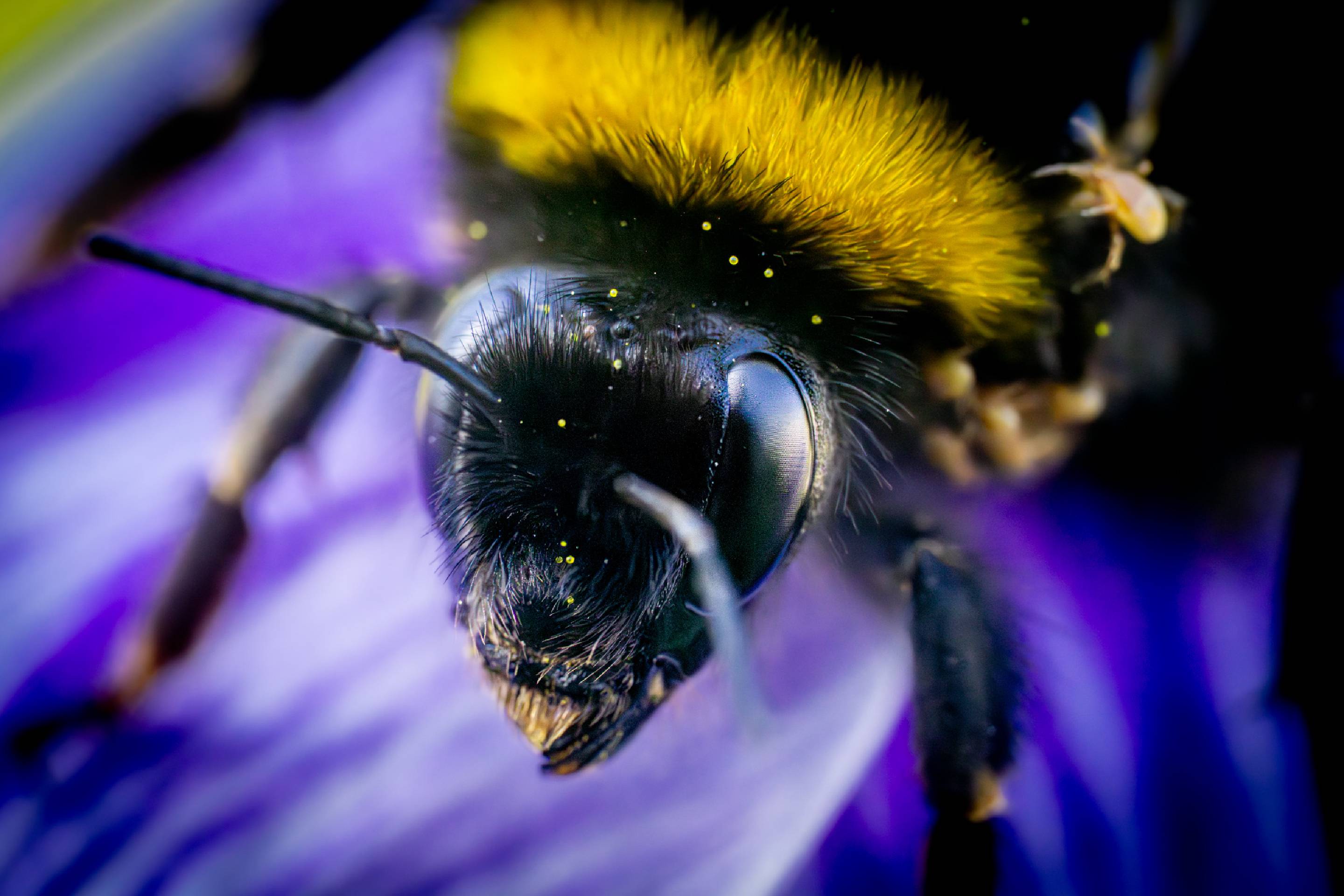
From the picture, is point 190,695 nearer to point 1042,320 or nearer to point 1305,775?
point 1042,320

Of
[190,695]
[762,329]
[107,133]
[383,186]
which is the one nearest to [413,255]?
[383,186]

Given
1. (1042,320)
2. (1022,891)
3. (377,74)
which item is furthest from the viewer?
(377,74)

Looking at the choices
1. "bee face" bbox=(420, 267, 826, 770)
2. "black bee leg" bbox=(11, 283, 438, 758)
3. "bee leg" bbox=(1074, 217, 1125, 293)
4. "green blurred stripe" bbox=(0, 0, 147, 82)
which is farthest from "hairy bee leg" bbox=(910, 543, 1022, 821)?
"green blurred stripe" bbox=(0, 0, 147, 82)

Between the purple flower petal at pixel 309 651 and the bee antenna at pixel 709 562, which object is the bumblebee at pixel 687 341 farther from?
the purple flower petal at pixel 309 651

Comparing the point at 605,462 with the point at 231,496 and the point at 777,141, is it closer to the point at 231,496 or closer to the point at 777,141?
the point at 777,141

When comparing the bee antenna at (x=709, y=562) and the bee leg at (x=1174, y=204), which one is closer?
the bee antenna at (x=709, y=562)

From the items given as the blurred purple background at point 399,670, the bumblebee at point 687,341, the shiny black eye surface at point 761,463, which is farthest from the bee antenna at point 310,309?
the blurred purple background at point 399,670
